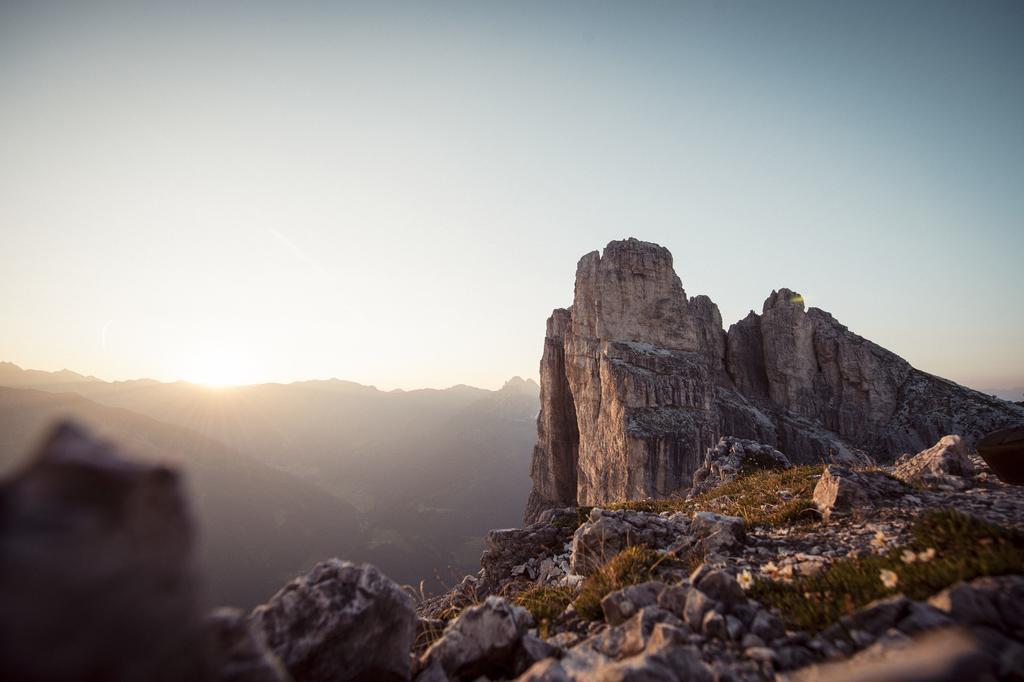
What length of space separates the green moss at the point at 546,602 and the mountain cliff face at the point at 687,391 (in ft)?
128

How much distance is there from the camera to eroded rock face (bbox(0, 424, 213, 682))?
1.44 m

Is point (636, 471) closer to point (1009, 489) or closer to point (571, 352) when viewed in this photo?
point (571, 352)

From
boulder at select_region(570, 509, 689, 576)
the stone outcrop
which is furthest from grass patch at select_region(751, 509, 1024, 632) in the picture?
boulder at select_region(570, 509, 689, 576)

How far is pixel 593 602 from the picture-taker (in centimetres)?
538

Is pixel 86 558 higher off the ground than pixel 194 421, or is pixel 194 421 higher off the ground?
pixel 86 558

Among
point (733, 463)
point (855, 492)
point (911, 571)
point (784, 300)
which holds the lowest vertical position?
point (733, 463)

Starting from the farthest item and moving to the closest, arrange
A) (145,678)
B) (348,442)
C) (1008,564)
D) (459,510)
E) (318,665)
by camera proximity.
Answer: (348,442), (459,510), (318,665), (1008,564), (145,678)

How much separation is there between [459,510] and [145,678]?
424 ft

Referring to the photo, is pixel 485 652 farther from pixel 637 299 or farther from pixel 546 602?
pixel 637 299

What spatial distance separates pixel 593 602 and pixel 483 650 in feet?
5.89

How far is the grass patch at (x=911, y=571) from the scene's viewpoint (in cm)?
365

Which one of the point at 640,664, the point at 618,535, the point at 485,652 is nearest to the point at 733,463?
the point at 618,535

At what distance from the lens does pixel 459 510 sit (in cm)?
11925

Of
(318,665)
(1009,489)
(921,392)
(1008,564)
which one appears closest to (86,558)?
(318,665)
